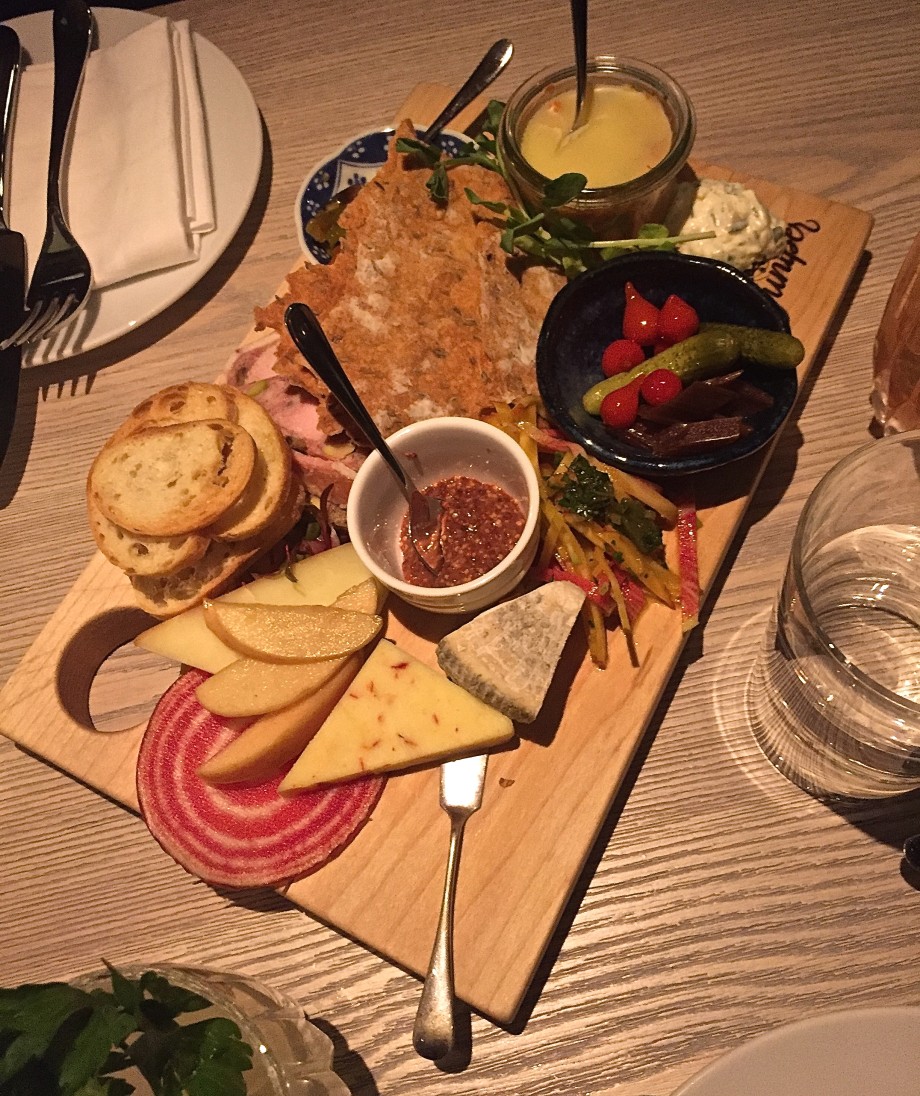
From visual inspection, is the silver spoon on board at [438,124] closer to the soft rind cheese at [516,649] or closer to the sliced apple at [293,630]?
the sliced apple at [293,630]

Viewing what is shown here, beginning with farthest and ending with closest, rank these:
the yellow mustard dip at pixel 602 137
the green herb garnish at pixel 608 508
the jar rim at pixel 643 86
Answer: the yellow mustard dip at pixel 602 137, the jar rim at pixel 643 86, the green herb garnish at pixel 608 508

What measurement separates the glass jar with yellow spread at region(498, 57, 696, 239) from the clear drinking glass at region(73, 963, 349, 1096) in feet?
6.15

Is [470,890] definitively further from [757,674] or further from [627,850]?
[757,674]

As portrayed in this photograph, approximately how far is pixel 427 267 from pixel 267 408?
0.57m

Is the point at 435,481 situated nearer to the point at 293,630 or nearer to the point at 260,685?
the point at 293,630

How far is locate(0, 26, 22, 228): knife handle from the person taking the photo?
2.43 metres

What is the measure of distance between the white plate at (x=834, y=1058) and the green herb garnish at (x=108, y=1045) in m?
0.70

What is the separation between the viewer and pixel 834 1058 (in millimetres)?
1113

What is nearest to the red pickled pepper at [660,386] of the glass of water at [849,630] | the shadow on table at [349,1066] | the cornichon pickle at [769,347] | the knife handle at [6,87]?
the cornichon pickle at [769,347]

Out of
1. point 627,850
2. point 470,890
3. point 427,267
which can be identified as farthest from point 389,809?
point 427,267

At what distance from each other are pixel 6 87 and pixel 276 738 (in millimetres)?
2374

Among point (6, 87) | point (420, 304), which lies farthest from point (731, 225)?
point (6, 87)

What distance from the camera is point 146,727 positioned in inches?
69.8

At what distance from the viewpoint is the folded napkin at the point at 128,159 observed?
228cm
